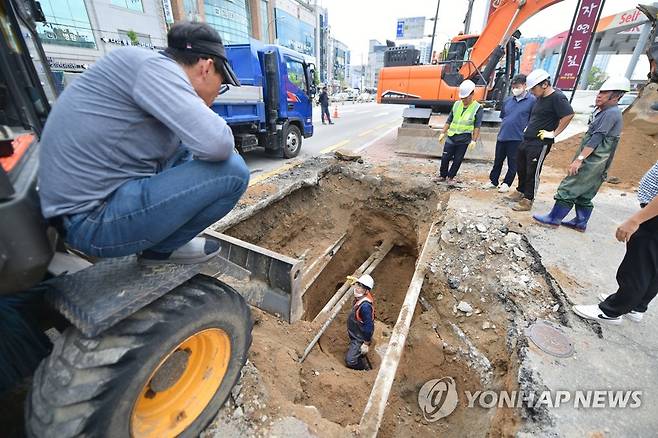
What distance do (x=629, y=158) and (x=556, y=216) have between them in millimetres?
5169

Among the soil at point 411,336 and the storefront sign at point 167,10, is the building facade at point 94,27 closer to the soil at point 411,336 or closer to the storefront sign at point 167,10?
the storefront sign at point 167,10

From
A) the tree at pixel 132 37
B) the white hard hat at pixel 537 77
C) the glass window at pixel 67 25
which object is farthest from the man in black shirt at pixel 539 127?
the tree at pixel 132 37

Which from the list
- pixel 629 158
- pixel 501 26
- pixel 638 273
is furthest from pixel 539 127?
pixel 629 158

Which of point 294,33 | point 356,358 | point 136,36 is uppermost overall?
point 294,33

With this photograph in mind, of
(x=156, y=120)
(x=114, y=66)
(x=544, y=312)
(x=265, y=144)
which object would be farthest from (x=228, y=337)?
(x=265, y=144)

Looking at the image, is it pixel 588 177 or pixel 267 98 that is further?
pixel 267 98

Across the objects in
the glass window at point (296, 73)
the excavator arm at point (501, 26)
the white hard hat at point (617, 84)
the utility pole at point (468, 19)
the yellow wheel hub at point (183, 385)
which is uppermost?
the utility pole at point (468, 19)

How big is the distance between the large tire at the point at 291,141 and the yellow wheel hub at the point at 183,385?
274 inches

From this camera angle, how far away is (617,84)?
3.35 meters

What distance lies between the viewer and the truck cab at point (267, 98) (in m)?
6.99

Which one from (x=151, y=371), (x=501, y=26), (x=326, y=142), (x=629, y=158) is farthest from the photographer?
(x=326, y=142)

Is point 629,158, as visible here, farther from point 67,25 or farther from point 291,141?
point 67,25

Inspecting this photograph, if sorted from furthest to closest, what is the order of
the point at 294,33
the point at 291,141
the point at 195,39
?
the point at 294,33 → the point at 291,141 → the point at 195,39

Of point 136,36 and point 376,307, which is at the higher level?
point 136,36
